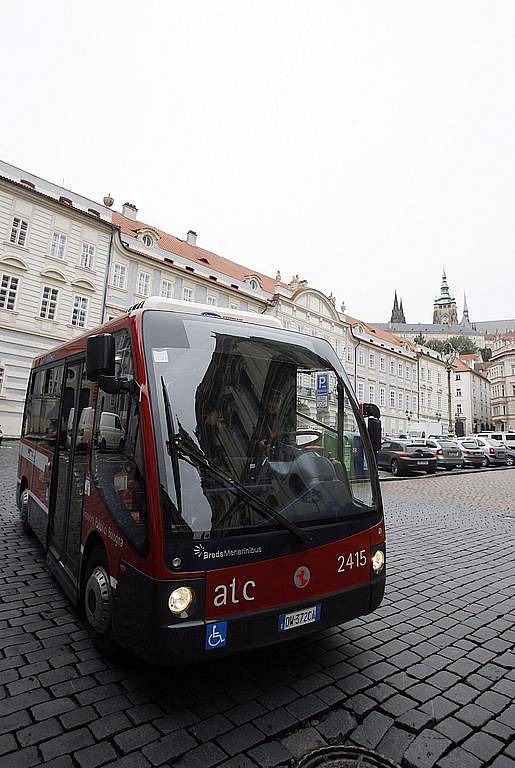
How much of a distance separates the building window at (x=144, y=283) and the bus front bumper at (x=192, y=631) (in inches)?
1241

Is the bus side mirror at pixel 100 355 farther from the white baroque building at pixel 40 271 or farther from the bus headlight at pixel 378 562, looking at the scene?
the white baroque building at pixel 40 271

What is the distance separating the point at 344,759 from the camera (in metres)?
2.40

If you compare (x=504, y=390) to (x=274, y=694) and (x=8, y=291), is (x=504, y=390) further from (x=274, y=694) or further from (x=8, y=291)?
(x=274, y=694)

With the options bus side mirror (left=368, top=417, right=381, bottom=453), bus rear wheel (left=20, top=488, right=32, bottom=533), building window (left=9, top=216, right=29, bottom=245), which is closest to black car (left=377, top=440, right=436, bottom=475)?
bus rear wheel (left=20, top=488, right=32, bottom=533)

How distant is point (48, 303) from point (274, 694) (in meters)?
28.9

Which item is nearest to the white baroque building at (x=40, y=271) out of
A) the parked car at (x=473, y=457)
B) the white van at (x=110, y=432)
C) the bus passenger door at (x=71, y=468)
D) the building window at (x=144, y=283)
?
the building window at (x=144, y=283)

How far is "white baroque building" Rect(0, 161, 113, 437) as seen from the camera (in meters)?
25.7

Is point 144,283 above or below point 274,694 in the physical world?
above

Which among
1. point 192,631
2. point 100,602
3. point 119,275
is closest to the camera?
point 192,631

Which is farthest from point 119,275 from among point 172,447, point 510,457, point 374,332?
point 374,332

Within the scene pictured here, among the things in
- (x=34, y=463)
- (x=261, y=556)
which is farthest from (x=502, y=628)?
(x=34, y=463)

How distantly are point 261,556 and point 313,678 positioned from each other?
1.10 m

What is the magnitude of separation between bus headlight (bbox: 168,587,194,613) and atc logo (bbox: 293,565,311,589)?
0.73 meters

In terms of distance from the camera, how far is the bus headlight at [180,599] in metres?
2.61
